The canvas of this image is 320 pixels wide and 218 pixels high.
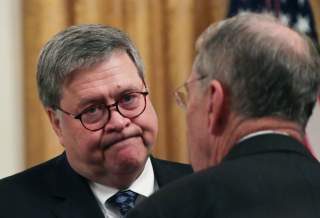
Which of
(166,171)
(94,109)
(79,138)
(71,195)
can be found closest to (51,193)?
(71,195)

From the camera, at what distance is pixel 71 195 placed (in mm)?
2459

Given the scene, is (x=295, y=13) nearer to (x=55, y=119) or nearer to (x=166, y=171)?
(x=166, y=171)

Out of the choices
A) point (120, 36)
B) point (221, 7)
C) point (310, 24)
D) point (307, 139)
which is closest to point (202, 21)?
point (221, 7)

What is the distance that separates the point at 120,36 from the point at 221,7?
1.32 meters

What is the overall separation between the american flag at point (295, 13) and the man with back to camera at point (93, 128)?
4.47 feet

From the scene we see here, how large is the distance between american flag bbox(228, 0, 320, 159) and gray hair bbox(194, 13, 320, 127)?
2.01 metres

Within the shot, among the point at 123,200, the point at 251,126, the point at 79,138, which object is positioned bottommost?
the point at 123,200

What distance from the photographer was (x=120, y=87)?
2441mm

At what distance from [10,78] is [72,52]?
3.38 feet

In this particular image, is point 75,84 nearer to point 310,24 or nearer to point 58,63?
point 58,63

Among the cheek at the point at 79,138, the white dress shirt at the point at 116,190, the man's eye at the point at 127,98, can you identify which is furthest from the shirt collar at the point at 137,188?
the man's eye at the point at 127,98

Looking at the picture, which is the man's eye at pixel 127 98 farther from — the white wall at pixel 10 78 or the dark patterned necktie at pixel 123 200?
the white wall at pixel 10 78

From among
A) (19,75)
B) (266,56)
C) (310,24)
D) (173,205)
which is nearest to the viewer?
(173,205)

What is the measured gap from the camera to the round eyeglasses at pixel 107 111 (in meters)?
2.42
